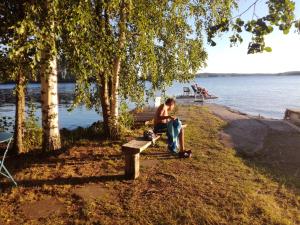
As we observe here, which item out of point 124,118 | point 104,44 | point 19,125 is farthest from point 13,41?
point 124,118

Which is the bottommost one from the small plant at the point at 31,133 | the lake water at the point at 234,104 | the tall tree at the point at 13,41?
the lake water at the point at 234,104

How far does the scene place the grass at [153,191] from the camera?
572 centimetres

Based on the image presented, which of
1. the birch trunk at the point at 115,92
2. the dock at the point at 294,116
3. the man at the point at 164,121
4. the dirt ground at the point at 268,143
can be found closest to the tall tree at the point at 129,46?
→ the birch trunk at the point at 115,92

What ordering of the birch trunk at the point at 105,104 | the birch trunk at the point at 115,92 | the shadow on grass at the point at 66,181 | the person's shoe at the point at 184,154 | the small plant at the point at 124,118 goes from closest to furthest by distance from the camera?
1. the shadow on grass at the point at 66,181
2. the person's shoe at the point at 184,154
3. the birch trunk at the point at 115,92
4. the birch trunk at the point at 105,104
5. the small plant at the point at 124,118

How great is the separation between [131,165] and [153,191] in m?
0.86

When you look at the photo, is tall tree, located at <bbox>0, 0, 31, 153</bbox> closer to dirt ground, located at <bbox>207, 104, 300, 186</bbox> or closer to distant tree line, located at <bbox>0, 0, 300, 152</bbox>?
distant tree line, located at <bbox>0, 0, 300, 152</bbox>

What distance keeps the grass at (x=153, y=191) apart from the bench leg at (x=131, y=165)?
173 mm

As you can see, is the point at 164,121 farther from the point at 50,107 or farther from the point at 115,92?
the point at 50,107

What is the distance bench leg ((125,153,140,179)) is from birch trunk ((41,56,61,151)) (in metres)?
2.29

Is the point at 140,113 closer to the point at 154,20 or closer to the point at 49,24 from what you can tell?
the point at 154,20

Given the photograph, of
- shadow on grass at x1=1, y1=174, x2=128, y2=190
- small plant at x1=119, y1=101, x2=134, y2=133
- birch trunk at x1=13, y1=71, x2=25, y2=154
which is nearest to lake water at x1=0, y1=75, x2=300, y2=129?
small plant at x1=119, y1=101, x2=134, y2=133

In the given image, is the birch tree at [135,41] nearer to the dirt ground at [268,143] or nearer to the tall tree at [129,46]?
the tall tree at [129,46]

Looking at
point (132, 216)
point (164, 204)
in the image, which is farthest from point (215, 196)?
point (132, 216)

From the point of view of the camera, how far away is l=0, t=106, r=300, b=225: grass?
5723 mm
